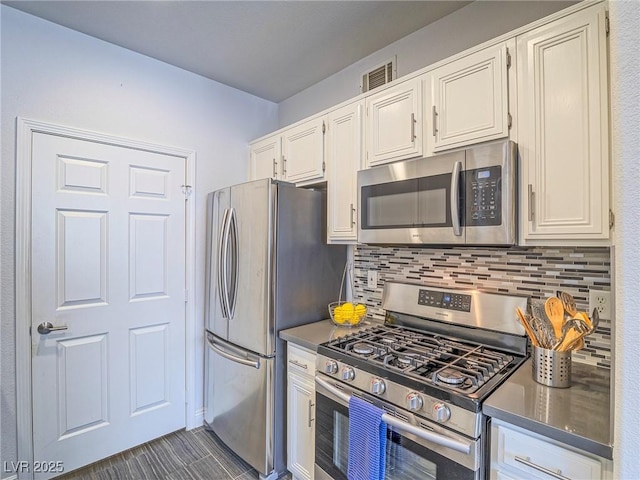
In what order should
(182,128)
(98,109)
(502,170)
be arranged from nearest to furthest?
(502,170)
(98,109)
(182,128)

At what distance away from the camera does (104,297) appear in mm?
2145

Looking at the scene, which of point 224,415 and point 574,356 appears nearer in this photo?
point 574,356

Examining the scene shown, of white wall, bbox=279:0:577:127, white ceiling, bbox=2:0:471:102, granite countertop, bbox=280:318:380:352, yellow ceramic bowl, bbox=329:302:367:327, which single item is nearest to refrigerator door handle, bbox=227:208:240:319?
granite countertop, bbox=280:318:380:352

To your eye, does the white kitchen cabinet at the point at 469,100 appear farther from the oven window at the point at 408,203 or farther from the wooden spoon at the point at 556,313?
the wooden spoon at the point at 556,313

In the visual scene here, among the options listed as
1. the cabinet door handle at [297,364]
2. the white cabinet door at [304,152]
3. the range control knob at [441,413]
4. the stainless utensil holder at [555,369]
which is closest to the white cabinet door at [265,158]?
the white cabinet door at [304,152]

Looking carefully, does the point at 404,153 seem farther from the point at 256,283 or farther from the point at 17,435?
the point at 17,435

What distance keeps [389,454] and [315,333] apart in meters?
0.72

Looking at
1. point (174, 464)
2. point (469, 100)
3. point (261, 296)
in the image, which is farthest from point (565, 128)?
point (174, 464)

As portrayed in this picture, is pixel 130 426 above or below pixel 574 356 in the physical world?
below

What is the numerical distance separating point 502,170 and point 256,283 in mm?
1427

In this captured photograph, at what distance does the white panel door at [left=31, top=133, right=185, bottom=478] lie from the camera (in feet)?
6.38

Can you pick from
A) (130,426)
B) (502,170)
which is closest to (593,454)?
(502,170)

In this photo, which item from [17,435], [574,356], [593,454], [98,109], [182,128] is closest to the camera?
[593,454]

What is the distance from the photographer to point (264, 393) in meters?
1.93
